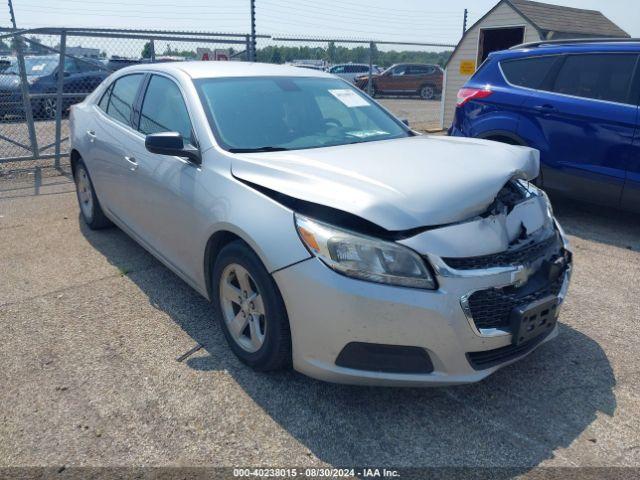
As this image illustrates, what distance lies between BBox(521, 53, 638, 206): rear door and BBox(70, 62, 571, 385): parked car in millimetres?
2323

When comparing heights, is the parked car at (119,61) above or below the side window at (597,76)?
below

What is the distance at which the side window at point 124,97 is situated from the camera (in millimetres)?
4512

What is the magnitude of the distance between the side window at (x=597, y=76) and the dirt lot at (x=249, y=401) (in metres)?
2.23

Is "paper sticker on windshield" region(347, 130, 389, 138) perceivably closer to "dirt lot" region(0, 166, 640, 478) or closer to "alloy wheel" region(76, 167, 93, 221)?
"dirt lot" region(0, 166, 640, 478)

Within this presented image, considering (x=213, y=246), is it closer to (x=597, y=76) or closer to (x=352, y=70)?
(x=597, y=76)

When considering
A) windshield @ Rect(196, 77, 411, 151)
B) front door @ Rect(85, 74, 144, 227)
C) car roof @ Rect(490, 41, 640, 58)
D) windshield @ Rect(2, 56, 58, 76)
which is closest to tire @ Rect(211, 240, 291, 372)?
windshield @ Rect(196, 77, 411, 151)

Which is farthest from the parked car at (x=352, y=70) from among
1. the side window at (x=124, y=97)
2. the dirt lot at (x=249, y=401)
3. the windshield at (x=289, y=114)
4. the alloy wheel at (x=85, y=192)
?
the dirt lot at (x=249, y=401)

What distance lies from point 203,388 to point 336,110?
2.14 meters

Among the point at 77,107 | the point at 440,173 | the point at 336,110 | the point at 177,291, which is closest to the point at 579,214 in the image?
the point at 336,110

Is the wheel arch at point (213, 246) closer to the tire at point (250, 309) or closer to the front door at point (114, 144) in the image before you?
the tire at point (250, 309)

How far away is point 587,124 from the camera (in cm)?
545

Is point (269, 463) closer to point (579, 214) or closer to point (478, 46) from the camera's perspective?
point (579, 214)

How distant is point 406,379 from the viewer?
8.45 ft

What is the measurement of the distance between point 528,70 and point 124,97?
4191 mm
